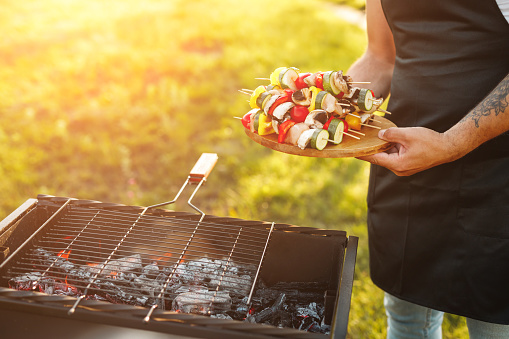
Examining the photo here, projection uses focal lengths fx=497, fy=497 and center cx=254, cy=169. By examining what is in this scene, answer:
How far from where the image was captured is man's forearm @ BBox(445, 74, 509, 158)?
1.69m

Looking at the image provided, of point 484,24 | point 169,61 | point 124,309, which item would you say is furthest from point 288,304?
point 169,61

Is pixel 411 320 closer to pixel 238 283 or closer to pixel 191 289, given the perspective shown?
pixel 238 283

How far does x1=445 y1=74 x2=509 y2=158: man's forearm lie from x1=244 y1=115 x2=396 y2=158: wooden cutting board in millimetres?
251

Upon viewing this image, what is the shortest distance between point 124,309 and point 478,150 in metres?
1.39

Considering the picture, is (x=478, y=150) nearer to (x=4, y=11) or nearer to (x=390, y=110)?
(x=390, y=110)

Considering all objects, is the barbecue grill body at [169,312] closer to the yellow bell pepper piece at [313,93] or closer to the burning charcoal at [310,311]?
the burning charcoal at [310,311]

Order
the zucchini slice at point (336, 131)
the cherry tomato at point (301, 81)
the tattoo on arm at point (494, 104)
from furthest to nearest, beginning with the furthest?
the cherry tomato at point (301, 81)
the zucchini slice at point (336, 131)
the tattoo on arm at point (494, 104)

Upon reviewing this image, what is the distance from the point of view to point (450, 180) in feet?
6.43

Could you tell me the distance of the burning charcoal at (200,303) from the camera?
1802mm

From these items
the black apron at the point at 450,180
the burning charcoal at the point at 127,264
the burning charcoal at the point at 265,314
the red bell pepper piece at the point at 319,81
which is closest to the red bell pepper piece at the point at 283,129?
the red bell pepper piece at the point at 319,81

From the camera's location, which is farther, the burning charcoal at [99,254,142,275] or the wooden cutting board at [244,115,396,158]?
the burning charcoal at [99,254,142,275]

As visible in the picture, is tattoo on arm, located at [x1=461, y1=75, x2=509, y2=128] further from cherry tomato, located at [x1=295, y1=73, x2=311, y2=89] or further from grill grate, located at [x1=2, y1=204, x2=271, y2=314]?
grill grate, located at [x1=2, y1=204, x2=271, y2=314]

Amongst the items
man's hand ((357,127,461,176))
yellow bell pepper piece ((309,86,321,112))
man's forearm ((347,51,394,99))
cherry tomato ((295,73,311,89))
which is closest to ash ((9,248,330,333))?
man's hand ((357,127,461,176))

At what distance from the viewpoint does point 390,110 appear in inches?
85.9
